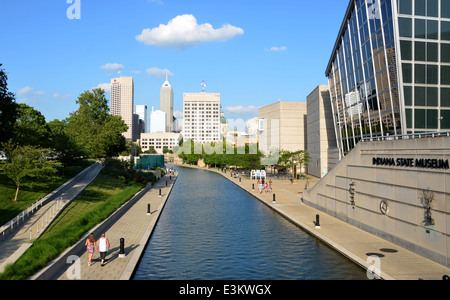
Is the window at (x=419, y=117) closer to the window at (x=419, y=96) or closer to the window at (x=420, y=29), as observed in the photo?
the window at (x=419, y=96)

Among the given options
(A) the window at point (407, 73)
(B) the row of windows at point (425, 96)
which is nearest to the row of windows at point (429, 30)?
(A) the window at point (407, 73)

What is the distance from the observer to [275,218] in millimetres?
28734

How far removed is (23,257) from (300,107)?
8286cm

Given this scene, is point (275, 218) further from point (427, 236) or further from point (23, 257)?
point (23, 257)

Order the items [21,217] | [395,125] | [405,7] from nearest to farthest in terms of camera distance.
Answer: [21,217] → [405,7] → [395,125]

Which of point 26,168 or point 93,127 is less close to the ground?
point 93,127

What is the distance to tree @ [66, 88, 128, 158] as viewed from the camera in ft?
210

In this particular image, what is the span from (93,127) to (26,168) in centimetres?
4051

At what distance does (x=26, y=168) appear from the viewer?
27.3 metres

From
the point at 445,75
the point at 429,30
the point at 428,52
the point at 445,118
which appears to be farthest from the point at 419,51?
the point at 445,118

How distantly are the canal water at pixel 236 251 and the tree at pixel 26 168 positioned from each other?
34.2ft

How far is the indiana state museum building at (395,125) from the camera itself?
17.0 meters

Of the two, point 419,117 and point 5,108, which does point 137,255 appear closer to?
point 5,108
